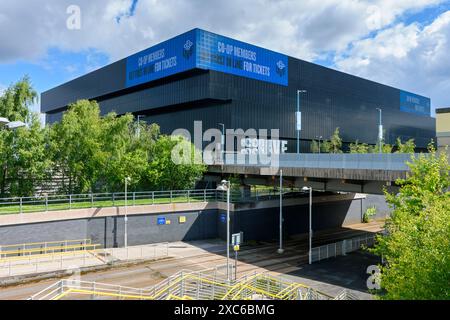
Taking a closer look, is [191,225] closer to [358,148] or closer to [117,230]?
[117,230]

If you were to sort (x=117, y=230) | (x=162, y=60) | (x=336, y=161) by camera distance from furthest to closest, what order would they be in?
(x=162, y=60)
(x=117, y=230)
(x=336, y=161)

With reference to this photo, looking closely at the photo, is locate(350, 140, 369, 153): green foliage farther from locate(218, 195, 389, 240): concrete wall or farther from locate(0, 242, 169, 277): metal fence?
locate(0, 242, 169, 277): metal fence

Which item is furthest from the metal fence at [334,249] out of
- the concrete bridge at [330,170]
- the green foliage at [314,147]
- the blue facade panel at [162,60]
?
the green foliage at [314,147]

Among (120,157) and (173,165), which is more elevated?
(120,157)

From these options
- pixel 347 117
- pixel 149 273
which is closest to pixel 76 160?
pixel 149 273

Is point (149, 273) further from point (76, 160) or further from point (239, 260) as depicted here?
point (76, 160)

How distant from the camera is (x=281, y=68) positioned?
75125 millimetres

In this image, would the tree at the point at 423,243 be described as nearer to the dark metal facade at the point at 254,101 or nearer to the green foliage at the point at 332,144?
the dark metal facade at the point at 254,101

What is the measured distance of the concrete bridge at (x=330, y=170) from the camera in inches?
966

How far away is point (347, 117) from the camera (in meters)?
91.1

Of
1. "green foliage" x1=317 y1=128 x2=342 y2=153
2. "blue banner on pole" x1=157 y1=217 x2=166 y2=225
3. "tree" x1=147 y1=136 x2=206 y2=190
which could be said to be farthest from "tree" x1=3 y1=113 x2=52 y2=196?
"green foliage" x1=317 y1=128 x2=342 y2=153

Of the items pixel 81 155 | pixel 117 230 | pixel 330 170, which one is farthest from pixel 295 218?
pixel 81 155

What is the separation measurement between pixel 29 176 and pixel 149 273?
628 inches

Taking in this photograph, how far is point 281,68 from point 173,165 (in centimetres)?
4540
